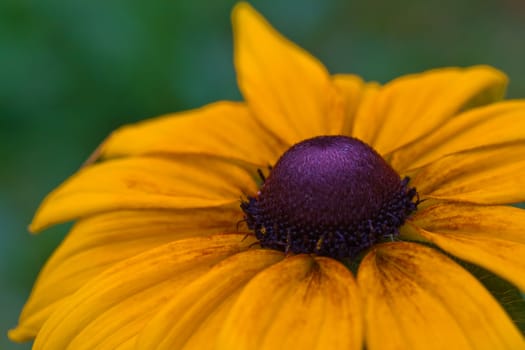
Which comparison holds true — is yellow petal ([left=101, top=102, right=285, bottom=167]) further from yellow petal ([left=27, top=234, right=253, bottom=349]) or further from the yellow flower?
yellow petal ([left=27, top=234, right=253, bottom=349])

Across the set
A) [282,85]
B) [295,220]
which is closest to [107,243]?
[295,220]

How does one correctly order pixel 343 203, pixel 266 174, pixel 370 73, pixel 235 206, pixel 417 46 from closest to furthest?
pixel 343 203 → pixel 235 206 → pixel 266 174 → pixel 370 73 → pixel 417 46

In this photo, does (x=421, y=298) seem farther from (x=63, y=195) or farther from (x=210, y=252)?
(x=63, y=195)

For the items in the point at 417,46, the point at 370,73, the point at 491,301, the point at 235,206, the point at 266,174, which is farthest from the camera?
the point at 417,46

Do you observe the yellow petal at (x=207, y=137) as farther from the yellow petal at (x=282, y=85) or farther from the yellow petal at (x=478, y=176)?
the yellow petal at (x=478, y=176)

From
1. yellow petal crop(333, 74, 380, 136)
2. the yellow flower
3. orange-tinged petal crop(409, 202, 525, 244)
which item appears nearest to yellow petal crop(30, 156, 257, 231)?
the yellow flower

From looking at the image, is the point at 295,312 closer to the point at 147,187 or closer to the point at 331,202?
the point at 331,202

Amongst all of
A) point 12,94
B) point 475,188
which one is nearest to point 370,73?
point 12,94
